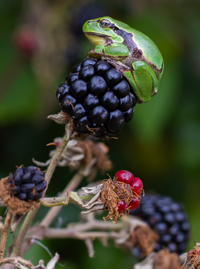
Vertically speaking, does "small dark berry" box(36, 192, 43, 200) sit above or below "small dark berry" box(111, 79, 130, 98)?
below

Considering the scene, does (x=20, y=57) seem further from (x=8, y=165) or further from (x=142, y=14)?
(x=142, y=14)

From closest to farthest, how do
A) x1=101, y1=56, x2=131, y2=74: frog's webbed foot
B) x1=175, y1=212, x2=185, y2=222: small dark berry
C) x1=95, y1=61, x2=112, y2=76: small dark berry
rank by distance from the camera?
x1=95, y1=61, x2=112, y2=76: small dark berry, x1=101, y1=56, x2=131, y2=74: frog's webbed foot, x1=175, y1=212, x2=185, y2=222: small dark berry

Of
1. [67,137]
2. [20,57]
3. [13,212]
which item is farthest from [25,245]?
[20,57]

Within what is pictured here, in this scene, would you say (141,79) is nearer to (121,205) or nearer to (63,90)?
(63,90)

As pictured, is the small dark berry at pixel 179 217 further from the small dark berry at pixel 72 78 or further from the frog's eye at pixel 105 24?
the frog's eye at pixel 105 24

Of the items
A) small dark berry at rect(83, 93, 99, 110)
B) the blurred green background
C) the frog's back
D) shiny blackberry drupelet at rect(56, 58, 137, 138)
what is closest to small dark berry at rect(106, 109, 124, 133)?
shiny blackberry drupelet at rect(56, 58, 137, 138)

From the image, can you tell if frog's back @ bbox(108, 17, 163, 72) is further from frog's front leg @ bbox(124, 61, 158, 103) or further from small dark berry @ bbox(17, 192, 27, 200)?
small dark berry @ bbox(17, 192, 27, 200)

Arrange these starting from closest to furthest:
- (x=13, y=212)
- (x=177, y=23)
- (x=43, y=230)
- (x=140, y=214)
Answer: (x=13, y=212) → (x=43, y=230) → (x=140, y=214) → (x=177, y=23)
